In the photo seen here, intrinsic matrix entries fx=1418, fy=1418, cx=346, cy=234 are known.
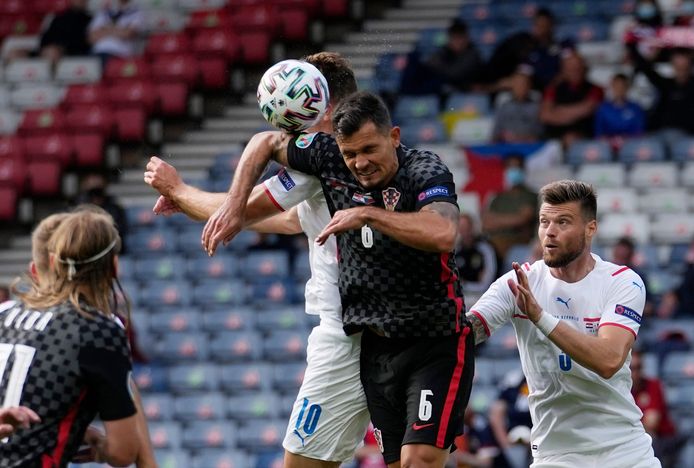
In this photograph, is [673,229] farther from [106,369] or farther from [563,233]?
[106,369]

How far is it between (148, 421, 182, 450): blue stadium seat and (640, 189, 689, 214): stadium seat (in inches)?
192

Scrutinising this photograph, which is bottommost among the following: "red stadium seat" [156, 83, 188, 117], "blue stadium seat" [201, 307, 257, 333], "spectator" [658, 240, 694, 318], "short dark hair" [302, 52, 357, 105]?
"blue stadium seat" [201, 307, 257, 333]

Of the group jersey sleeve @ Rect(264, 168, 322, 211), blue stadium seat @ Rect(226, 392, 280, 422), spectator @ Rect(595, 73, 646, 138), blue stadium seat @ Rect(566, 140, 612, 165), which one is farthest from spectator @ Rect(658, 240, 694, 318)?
jersey sleeve @ Rect(264, 168, 322, 211)

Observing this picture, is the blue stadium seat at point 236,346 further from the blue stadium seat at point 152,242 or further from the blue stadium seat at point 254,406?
the blue stadium seat at point 152,242

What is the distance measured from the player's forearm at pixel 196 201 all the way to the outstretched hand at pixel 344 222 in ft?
3.42

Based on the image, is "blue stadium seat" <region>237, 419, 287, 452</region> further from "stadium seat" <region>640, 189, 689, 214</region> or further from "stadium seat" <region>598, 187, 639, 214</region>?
"stadium seat" <region>640, 189, 689, 214</region>

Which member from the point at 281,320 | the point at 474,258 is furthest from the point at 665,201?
the point at 281,320

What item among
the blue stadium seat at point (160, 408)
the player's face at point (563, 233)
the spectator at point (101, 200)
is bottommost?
the blue stadium seat at point (160, 408)

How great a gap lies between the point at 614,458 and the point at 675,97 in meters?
8.21

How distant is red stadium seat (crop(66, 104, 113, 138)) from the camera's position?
1614 centimetres

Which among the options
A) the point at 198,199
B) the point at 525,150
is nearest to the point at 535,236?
the point at 525,150

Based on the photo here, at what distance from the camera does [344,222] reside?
555 centimetres

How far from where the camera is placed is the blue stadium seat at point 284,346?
13.2 meters

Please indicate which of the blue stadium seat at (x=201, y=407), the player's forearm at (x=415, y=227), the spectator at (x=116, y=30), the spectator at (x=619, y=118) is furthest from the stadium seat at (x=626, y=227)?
the player's forearm at (x=415, y=227)
